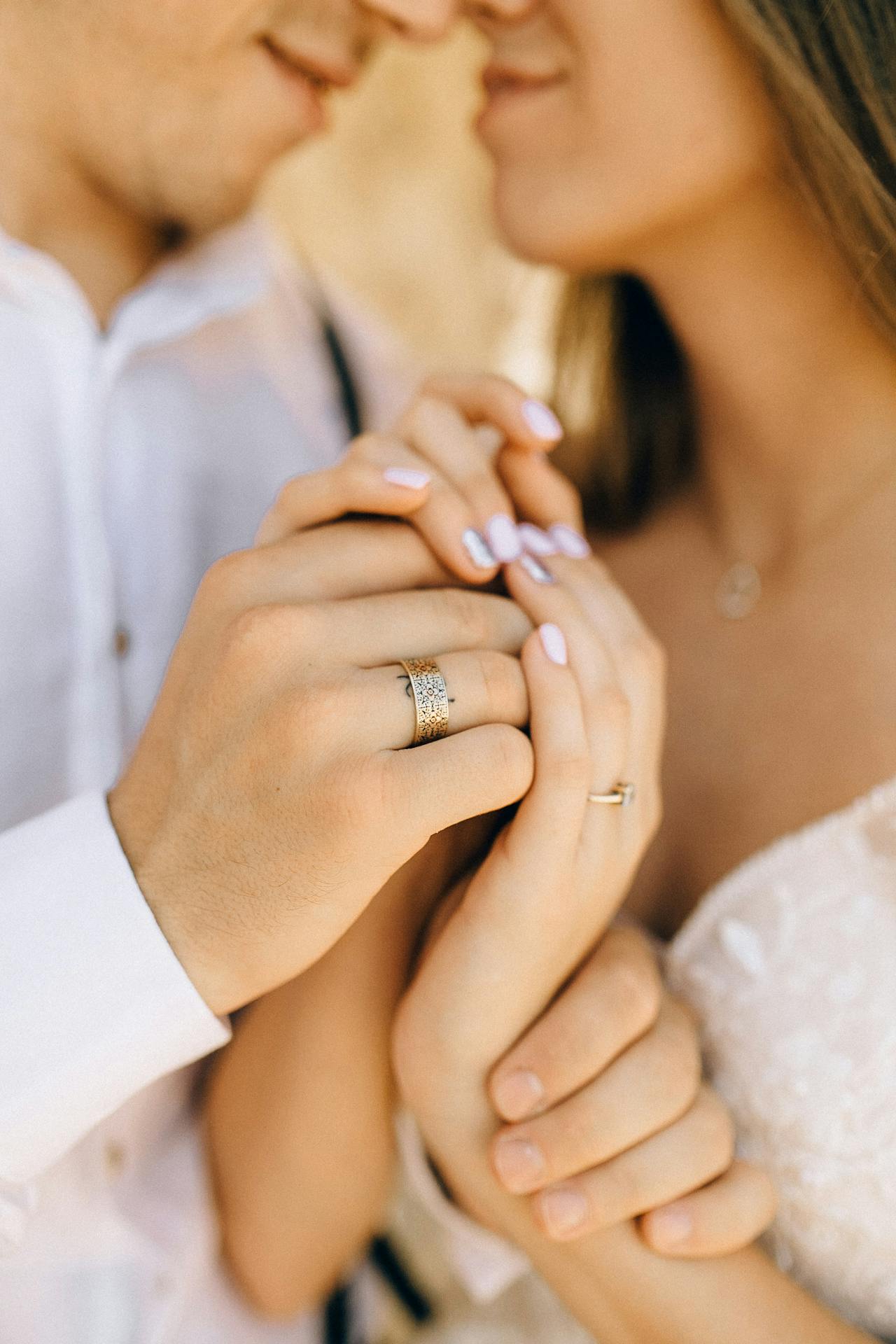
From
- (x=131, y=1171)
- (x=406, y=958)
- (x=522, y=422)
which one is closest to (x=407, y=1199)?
(x=131, y=1171)

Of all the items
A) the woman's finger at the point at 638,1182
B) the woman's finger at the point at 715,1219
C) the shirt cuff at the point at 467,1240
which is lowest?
the shirt cuff at the point at 467,1240

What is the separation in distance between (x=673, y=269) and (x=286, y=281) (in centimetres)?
59

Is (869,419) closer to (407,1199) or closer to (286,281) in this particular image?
(286,281)

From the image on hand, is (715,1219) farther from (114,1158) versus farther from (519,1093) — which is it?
(114,1158)

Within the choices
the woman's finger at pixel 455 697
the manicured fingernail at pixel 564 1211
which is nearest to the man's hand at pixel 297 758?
the woman's finger at pixel 455 697

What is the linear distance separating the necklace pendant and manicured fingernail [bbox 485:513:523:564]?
1.70ft

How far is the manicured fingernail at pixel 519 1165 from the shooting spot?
90 cm

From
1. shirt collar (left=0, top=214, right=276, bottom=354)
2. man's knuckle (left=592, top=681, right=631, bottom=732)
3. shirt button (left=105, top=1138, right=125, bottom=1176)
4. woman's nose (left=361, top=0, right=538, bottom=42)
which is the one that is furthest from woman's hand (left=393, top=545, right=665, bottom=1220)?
woman's nose (left=361, top=0, right=538, bottom=42)

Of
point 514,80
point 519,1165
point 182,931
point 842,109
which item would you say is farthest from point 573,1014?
point 514,80

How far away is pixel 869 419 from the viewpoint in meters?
1.28

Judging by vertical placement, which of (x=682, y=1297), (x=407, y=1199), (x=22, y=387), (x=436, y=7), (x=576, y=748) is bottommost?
(x=407, y=1199)

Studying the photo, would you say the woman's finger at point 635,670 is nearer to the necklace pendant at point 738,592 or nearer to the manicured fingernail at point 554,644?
the manicured fingernail at point 554,644

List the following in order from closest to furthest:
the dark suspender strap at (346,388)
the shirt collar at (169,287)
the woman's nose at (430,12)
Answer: the shirt collar at (169,287)
the woman's nose at (430,12)
the dark suspender strap at (346,388)

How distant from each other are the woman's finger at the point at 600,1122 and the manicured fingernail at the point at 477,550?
1.61 ft
